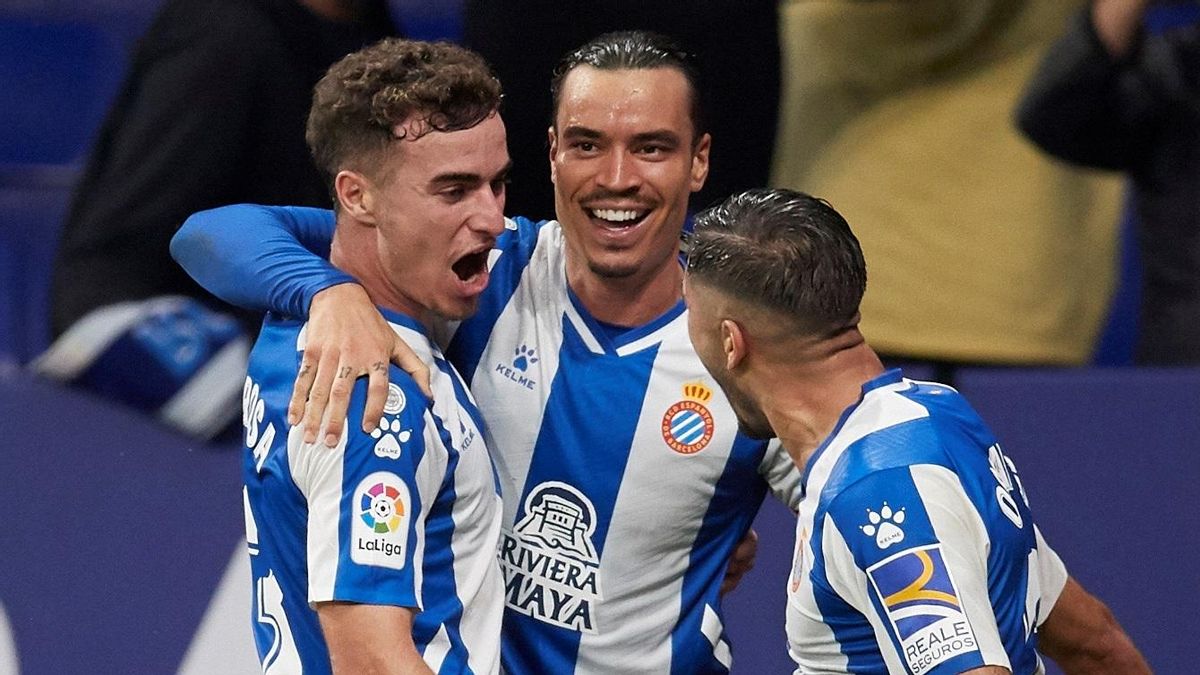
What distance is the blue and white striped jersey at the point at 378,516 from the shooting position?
2754mm

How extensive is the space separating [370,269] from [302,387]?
35 cm

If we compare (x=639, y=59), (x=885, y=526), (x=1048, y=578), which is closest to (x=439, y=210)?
(x=639, y=59)

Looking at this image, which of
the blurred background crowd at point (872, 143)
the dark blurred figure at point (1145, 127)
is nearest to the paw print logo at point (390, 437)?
the blurred background crowd at point (872, 143)

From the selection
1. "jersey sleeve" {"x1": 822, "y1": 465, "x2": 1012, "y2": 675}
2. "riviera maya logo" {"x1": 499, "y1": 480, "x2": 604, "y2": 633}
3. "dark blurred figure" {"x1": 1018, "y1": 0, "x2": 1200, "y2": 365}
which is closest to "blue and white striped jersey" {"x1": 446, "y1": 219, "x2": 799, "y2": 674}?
"riviera maya logo" {"x1": 499, "y1": 480, "x2": 604, "y2": 633}

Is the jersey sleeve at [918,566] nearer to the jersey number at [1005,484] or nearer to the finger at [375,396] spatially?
the jersey number at [1005,484]

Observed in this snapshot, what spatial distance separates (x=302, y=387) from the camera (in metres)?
2.84

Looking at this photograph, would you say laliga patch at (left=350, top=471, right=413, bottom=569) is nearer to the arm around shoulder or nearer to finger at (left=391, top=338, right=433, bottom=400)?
the arm around shoulder

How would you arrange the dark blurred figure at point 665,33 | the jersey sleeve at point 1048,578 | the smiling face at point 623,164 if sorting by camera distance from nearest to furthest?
the jersey sleeve at point 1048,578 → the smiling face at point 623,164 → the dark blurred figure at point 665,33

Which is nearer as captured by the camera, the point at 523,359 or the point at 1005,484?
the point at 1005,484

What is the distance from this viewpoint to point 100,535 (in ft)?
14.3

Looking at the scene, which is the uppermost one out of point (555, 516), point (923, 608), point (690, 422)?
point (923, 608)

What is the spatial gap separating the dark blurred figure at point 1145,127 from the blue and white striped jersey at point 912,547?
186cm

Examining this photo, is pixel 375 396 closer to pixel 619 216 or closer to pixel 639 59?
pixel 619 216

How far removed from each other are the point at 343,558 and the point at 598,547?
650 millimetres
